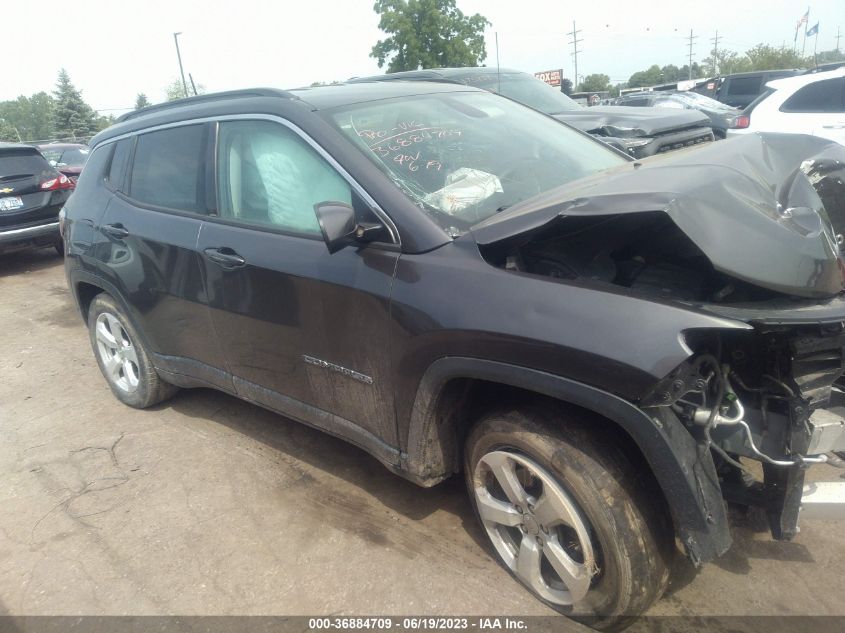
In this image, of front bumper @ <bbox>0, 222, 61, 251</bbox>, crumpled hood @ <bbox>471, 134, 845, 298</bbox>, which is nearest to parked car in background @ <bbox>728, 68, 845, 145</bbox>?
crumpled hood @ <bbox>471, 134, 845, 298</bbox>

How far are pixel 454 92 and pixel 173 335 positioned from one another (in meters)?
2.02

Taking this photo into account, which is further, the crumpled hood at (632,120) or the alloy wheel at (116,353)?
the crumpled hood at (632,120)

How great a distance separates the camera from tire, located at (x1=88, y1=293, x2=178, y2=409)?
4156 millimetres

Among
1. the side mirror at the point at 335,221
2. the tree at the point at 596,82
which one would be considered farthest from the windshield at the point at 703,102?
the tree at the point at 596,82

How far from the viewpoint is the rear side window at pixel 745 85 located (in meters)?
18.8

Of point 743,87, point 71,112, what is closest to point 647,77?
point 71,112

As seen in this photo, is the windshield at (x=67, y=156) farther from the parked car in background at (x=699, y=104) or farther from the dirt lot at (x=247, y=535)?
the parked car in background at (x=699, y=104)

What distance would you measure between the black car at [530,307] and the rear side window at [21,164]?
6.74 metres

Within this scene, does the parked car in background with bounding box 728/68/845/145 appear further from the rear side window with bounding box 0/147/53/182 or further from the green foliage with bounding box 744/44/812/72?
the green foliage with bounding box 744/44/812/72

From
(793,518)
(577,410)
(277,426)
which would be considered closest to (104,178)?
(277,426)

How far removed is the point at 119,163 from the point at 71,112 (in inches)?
1990

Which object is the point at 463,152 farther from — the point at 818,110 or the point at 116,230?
the point at 818,110

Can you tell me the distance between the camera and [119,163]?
13.3 ft

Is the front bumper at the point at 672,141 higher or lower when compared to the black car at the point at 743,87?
lower
